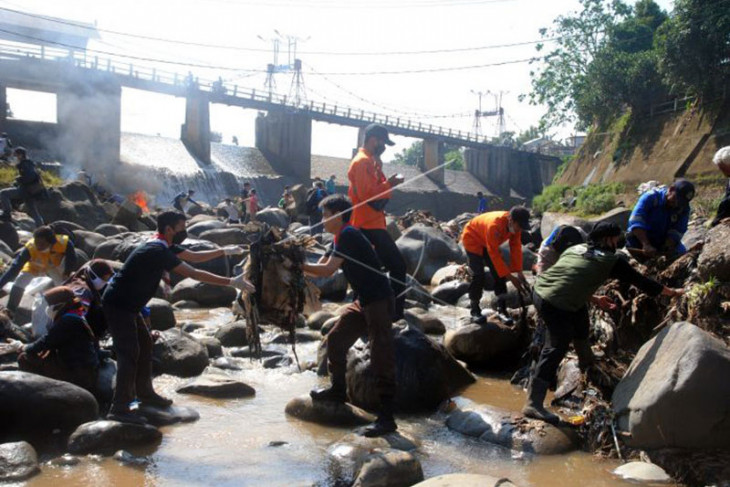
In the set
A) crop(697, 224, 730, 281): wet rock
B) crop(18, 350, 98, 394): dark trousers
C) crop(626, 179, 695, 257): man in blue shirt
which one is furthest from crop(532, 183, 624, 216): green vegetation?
crop(18, 350, 98, 394): dark trousers

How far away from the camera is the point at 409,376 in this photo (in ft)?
Answer: 20.6

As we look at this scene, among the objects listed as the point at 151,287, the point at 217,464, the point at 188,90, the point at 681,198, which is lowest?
the point at 217,464

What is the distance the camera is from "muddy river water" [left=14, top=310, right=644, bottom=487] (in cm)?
446

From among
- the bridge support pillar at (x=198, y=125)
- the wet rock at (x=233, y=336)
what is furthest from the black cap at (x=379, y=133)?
the bridge support pillar at (x=198, y=125)

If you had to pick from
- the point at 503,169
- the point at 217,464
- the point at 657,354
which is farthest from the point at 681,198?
the point at 503,169

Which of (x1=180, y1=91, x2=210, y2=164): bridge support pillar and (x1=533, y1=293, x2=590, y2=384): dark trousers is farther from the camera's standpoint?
(x1=180, y1=91, x2=210, y2=164): bridge support pillar

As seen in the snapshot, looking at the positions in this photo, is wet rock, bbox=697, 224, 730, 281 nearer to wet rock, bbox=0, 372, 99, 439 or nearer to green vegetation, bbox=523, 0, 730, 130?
wet rock, bbox=0, 372, 99, 439

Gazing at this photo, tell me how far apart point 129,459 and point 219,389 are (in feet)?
5.74

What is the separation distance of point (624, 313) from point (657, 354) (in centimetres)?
176

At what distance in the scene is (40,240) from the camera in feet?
25.2

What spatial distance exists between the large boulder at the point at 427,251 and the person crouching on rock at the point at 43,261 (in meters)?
6.96

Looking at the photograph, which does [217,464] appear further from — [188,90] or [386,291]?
[188,90]

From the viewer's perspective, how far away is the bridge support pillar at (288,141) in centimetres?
4041

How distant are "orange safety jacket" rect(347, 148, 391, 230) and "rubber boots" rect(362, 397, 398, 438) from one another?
1838mm
